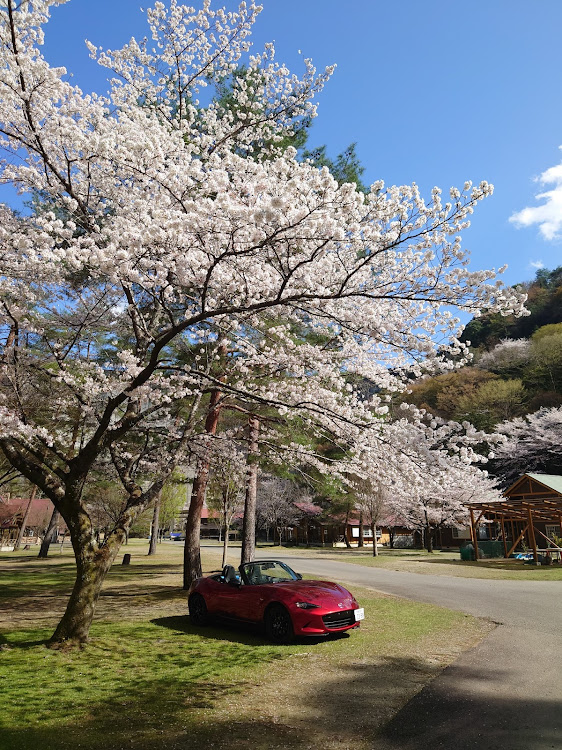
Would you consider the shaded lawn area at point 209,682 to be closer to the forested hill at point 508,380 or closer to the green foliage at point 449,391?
the forested hill at point 508,380

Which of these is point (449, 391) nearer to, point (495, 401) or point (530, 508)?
point (495, 401)

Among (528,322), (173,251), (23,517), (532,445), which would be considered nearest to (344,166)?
(173,251)

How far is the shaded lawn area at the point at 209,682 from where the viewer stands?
4.03 metres

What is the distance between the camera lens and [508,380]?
45.6m

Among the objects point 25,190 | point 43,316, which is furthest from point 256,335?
point 25,190

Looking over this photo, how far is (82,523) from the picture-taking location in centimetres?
764

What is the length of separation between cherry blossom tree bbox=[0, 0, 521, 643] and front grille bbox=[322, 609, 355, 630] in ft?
9.59

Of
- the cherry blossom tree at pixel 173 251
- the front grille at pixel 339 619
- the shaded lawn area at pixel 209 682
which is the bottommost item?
the shaded lawn area at pixel 209 682

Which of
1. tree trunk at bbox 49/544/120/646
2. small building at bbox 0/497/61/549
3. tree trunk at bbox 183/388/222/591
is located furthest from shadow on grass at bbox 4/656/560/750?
small building at bbox 0/497/61/549

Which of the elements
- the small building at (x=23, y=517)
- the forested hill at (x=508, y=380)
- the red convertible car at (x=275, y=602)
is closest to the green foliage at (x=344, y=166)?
the red convertible car at (x=275, y=602)

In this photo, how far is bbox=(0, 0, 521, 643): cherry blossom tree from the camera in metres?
5.38

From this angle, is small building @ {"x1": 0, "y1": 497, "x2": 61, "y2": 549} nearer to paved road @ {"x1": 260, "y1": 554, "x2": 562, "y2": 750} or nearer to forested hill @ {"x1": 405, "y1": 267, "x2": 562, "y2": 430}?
forested hill @ {"x1": 405, "y1": 267, "x2": 562, "y2": 430}

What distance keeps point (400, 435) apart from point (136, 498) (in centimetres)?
486

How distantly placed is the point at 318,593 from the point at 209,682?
8.50 ft
